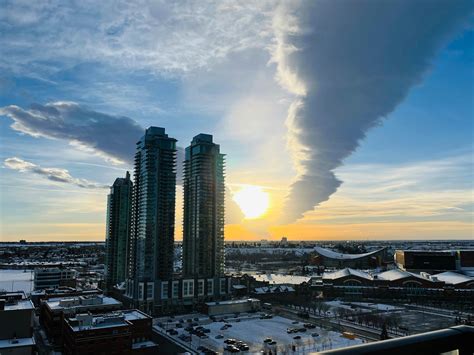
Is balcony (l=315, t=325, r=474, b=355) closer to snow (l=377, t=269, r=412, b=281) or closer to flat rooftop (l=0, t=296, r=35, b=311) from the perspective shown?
flat rooftop (l=0, t=296, r=35, b=311)

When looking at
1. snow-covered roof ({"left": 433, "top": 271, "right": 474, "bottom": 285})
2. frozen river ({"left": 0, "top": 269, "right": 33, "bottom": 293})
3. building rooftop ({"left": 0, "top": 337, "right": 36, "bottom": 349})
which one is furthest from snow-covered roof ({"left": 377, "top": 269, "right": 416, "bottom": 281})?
frozen river ({"left": 0, "top": 269, "right": 33, "bottom": 293})

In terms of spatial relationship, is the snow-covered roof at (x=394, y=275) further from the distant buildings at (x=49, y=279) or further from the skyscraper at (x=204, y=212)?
the distant buildings at (x=49, y=279)

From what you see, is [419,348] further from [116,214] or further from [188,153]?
[116,214]

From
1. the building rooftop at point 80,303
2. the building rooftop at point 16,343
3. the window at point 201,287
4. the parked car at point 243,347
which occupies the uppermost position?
the building rooftop at point 80,303

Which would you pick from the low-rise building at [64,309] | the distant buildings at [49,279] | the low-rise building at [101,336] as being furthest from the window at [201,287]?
the low-rise building at [101,336]

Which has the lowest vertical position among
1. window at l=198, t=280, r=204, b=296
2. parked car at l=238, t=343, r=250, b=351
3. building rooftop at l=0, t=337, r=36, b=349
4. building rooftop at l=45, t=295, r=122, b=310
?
parked car at l=238, t=343, r=250, b=351

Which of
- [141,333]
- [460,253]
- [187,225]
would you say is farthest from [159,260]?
[460,253]
